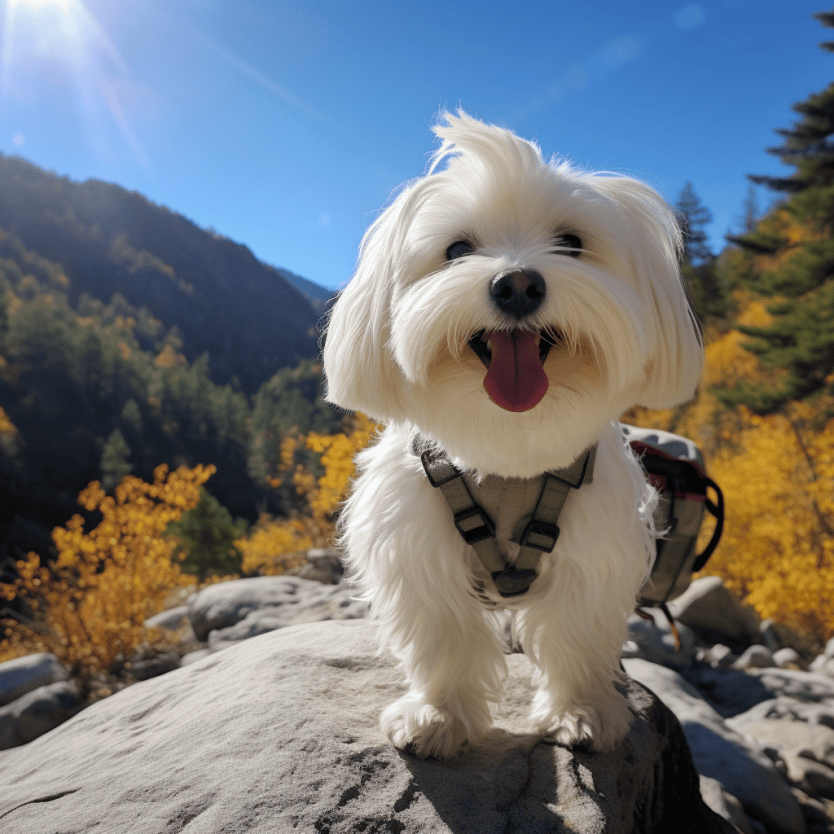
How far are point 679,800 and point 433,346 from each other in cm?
234

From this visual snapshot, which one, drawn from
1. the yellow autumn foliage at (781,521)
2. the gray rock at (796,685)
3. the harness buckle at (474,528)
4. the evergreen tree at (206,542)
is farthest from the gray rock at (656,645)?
the evergreen tree at (206,542)

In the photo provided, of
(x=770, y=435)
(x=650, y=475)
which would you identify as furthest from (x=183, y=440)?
(x=650, y=475)

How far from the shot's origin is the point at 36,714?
528cm

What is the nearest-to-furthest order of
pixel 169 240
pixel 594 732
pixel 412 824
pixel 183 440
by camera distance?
pixel 412 824, pixel 594 732, pixel 183 440, pixel 169 240

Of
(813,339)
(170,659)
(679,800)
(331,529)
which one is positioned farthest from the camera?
(813,339)

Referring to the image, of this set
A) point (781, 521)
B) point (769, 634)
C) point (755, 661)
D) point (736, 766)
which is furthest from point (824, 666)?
point (736, 766)

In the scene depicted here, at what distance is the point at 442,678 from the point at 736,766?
2629 millimetres

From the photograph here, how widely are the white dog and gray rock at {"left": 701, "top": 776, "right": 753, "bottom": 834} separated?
140 cm

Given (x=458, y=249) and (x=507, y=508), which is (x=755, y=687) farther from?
(x=458, y=249)

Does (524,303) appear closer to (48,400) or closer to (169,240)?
(48,400)

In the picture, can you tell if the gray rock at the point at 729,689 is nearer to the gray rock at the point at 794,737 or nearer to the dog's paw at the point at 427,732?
the gray rock at the point at 794,737

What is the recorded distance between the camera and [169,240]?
527 ft

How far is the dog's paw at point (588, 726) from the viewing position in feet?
6.89

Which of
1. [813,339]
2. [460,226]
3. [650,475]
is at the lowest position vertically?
[650,475]
